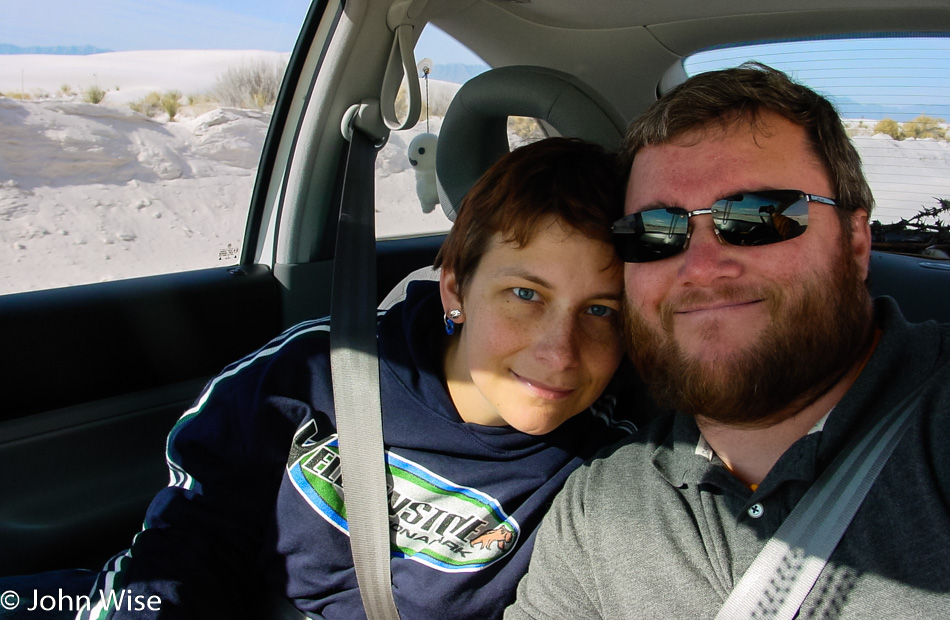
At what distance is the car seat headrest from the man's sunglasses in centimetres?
56

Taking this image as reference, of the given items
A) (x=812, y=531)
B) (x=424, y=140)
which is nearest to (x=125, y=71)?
(x=424, y=140)

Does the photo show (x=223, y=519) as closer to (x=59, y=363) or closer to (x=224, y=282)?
(x=59, y=363)

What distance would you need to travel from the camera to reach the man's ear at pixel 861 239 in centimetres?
129

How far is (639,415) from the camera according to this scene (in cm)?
179

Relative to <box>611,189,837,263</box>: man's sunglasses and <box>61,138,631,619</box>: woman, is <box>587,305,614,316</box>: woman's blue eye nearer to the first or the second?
<box>61,138,631,619</box>: woman

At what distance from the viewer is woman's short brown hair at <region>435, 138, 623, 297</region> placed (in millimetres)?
1404

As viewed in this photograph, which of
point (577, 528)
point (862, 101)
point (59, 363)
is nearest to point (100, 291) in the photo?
point (59, 363)

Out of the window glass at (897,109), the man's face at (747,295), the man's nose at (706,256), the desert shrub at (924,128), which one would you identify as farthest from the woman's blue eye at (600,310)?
the desert shrub at (924,128)

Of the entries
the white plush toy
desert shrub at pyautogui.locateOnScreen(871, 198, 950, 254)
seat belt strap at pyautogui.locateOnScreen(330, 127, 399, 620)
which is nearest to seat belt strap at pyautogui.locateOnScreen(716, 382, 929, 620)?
seat belt strap at pyautogui.locateOnScreen(330, 127, 399, 620)

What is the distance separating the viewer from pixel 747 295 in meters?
1.19

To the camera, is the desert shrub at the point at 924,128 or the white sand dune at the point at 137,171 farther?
the white sand dune at the point at 137,171

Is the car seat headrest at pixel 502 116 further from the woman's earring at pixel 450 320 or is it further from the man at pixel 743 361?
the woman's earring at pixel 450 320

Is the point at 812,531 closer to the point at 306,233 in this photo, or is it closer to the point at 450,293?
the point at 450,293

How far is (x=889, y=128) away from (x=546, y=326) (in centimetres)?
130
